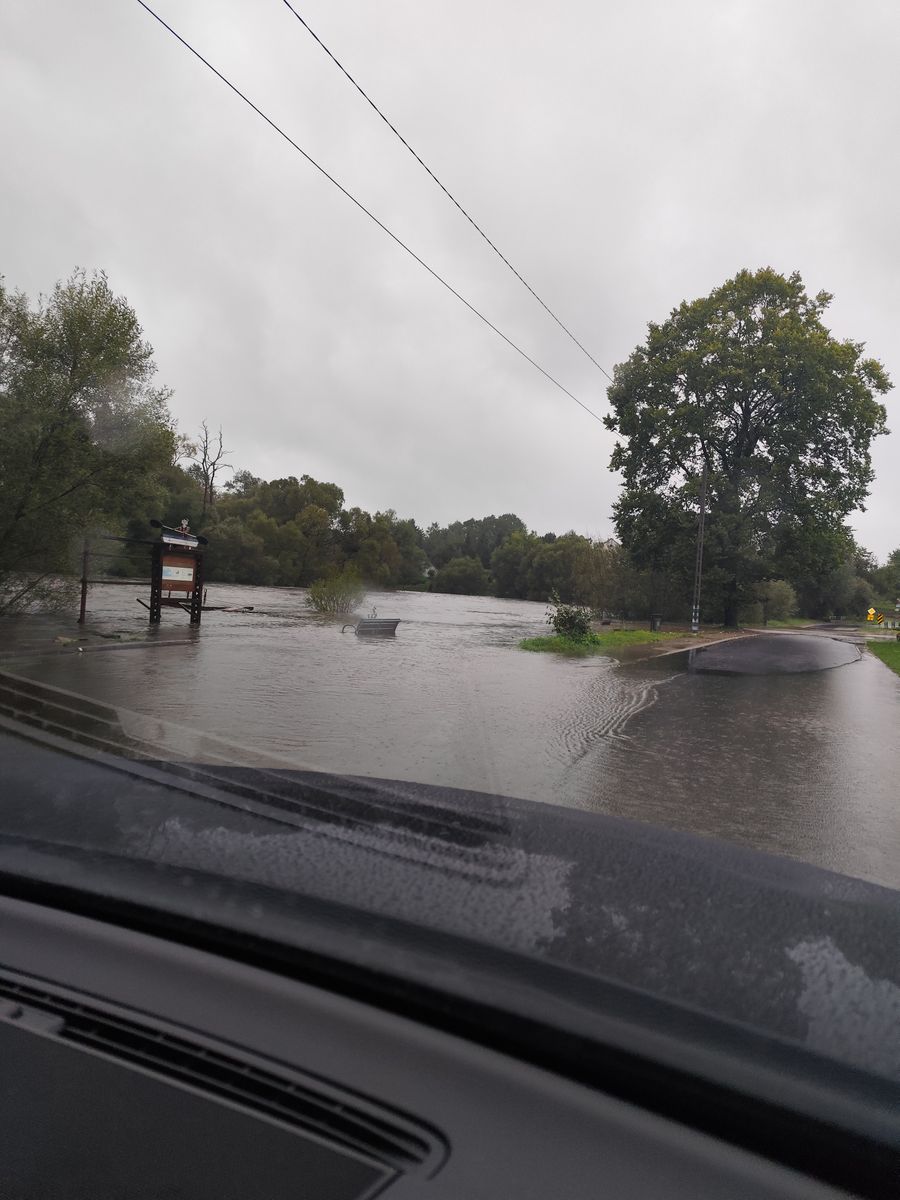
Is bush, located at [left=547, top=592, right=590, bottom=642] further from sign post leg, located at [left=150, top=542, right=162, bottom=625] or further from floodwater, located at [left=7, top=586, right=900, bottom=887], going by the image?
sign post leg, located at [left=150, top=542, right=162, bottom=625]

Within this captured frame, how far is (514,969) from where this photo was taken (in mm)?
1313

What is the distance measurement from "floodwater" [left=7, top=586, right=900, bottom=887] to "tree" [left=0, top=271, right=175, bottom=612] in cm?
269

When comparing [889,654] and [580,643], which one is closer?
[580,643]

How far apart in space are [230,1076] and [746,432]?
142ft

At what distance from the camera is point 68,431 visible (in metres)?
15.3

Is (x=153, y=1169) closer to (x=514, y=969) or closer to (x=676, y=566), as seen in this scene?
(x=514, y=969)

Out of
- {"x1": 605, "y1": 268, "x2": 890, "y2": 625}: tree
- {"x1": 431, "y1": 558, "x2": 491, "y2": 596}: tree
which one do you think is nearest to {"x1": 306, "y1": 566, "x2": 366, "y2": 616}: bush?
{"x1": 605, "y1": 268, "x2": 890, "y2": 625}: tree

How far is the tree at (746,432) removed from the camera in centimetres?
3784

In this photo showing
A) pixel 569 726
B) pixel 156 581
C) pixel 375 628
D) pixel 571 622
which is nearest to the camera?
pixel 569 726

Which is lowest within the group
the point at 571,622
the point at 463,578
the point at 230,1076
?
the point at 230,1076

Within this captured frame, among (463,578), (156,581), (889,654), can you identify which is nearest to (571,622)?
(156,581)

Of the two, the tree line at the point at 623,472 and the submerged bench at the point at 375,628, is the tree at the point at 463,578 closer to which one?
the tree line at the point at 623,472

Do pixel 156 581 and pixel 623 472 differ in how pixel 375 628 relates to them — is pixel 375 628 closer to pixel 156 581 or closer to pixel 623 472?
pixel 156 581

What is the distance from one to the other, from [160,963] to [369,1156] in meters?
0.50
